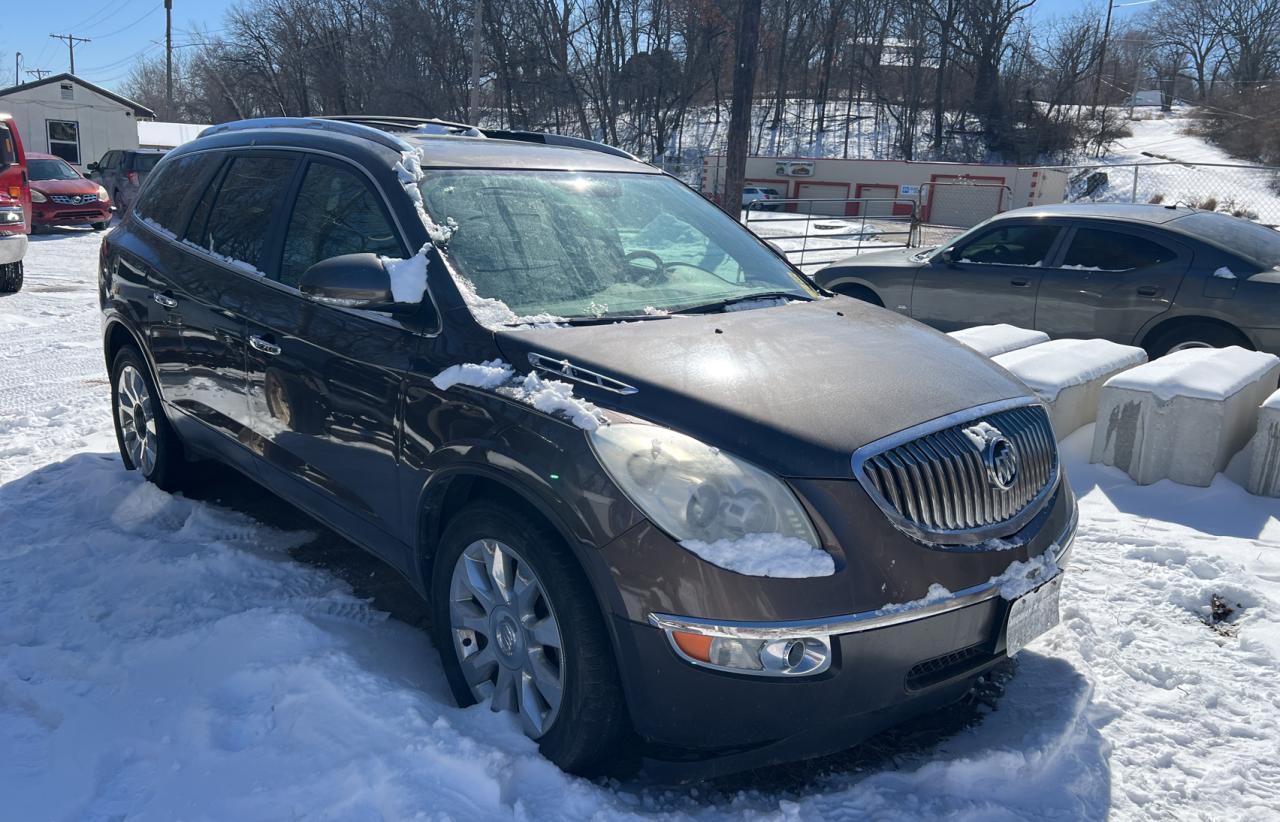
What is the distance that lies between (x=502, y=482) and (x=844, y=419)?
0.97 meters

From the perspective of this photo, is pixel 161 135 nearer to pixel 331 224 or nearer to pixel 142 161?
pixel 142 161

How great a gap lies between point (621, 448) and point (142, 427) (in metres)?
3.73

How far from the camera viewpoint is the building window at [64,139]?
33.1m

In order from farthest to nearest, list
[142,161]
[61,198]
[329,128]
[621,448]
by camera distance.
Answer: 1. [142,161]
2. [61,198]
3. [329,128]
4. [621,448]

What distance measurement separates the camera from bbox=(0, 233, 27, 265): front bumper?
38.3 ft

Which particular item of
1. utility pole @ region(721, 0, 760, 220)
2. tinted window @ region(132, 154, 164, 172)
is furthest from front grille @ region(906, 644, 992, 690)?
tinted window @ region(132, 154, 164, 172)

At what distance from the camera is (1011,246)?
8617 millimetres

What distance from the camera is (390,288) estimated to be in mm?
3135

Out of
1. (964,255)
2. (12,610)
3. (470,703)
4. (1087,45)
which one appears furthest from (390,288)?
(1087,45)

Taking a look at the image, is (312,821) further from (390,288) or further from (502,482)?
(390,288)

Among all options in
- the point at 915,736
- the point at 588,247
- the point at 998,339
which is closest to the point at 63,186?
the point at 998,339

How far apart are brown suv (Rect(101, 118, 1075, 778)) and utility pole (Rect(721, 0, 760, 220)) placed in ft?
35.0

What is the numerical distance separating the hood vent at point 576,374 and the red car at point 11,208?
1152cm

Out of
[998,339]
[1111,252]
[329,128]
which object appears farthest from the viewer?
[1111,252]
